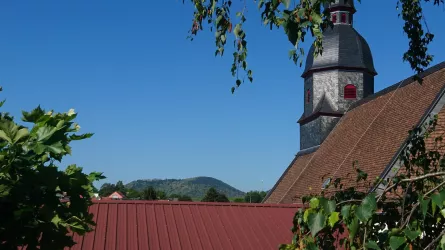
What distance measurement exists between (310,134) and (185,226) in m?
15.9

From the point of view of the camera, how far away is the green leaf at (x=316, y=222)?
2.54 meters

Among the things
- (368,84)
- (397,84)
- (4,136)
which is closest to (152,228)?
(4,136)

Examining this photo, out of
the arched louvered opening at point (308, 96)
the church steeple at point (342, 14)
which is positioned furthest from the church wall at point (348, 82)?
the church steeple at point (342, 14)

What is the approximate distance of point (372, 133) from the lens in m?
18.5

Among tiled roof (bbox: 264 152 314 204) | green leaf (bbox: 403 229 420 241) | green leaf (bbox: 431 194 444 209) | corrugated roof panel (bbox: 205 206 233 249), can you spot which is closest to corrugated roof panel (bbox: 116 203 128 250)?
corrugated roof panel (bbox: 205 206 233 249)

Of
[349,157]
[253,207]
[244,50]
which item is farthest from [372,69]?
[244,50]

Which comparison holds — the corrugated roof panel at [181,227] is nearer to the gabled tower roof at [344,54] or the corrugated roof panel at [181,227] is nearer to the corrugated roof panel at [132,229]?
the corrugated roof panel at [132,229]

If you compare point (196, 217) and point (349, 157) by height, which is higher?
point (349, 157)

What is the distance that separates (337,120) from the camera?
24203 millimetres

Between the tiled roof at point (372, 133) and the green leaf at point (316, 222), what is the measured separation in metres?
11.5

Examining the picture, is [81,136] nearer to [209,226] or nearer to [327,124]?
[209,226]

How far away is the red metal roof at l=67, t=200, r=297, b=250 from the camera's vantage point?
31.3 ft

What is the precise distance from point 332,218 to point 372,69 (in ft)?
76.5

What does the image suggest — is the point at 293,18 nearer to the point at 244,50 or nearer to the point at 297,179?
the point at 244,50
